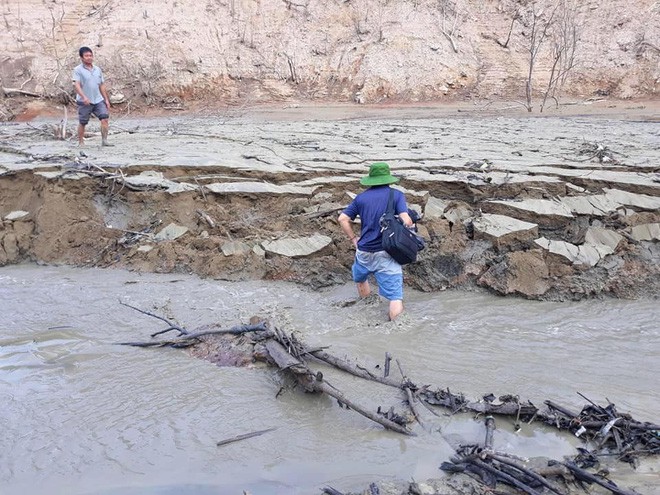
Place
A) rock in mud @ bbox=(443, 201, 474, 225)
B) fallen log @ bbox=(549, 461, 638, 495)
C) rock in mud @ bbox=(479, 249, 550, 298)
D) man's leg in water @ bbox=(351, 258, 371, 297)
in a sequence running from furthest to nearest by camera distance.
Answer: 1. rock in mud @ bbox=(443, 201, 474, 225)
2. rock in mud @ bbox=(479, 249, 550, 298)
3. man's leg in water @ bbox=(351, 258, 371, 297)
4. fallen log @ bbox=(549, 461, 638, 495)

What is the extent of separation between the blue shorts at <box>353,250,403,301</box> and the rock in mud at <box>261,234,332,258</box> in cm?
94

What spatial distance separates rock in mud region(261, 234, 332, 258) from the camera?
571 cm

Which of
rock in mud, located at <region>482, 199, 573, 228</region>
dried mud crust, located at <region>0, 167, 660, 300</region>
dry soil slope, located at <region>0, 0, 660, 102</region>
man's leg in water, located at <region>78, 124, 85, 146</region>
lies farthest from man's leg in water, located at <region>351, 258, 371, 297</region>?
dry soil slope, located at <region>0, 0, 660, 102</region>

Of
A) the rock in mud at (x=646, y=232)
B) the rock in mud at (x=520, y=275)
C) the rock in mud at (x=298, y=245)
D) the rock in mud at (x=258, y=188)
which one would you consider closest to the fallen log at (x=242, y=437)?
the rock in mud at (x=298, y=245)

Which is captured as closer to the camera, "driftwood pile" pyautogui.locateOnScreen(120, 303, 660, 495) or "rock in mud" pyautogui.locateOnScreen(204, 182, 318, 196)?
"driftwood pile" pyautogui.locateOnScreen(120, 303, 660, 495)

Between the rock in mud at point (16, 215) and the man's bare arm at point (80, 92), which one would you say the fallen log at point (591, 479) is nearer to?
the rock in mud at point (16, 215)

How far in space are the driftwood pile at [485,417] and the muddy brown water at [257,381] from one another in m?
0.09

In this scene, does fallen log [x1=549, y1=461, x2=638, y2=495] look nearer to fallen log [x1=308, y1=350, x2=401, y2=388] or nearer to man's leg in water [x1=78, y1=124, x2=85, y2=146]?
fallen log [x1=308, y1=350, x2=401, y2=388]

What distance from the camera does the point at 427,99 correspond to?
62.2ft

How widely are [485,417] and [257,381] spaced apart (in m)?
1.44

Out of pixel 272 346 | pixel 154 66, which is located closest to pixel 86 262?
pixel 272 346

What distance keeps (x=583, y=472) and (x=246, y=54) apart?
1940 centimetres

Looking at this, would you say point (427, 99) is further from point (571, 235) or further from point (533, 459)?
point (533, 459)

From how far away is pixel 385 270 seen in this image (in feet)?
15.6
